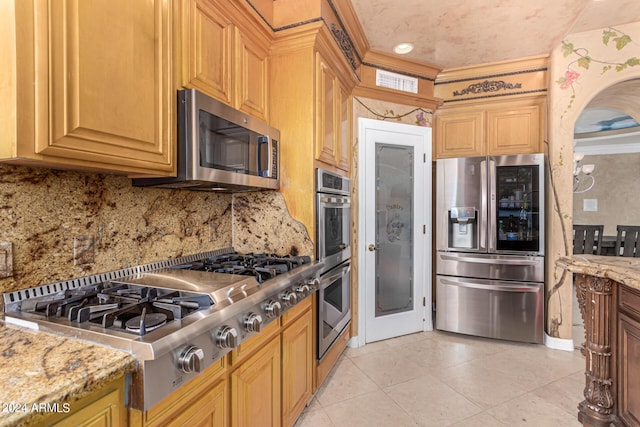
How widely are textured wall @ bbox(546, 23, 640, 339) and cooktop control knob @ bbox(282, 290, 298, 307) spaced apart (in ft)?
8.95

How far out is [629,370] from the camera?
1.58m

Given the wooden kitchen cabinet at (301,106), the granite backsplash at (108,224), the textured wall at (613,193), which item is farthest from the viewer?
the textured wall at (613,193)

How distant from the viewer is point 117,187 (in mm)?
1479

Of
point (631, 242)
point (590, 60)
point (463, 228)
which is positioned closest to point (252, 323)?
point (463, 228)

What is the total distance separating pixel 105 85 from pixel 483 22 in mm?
2928

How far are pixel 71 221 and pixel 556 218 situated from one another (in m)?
3.69

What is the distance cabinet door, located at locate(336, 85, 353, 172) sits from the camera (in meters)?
2.64

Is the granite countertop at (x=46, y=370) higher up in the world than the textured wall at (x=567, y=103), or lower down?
lower down

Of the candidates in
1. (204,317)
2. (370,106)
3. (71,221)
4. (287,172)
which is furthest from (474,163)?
(71,221)

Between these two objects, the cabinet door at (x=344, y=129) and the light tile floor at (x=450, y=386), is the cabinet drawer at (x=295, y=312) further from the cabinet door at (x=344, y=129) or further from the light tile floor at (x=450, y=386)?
the cabinet door at (x=344, y=129)

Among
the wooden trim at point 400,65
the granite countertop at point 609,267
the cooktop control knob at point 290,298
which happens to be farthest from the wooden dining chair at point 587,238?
the cooktop control knob at point 290,298

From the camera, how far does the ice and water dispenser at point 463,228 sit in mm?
3191

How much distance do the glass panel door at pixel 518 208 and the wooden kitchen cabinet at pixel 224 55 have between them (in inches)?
97.0

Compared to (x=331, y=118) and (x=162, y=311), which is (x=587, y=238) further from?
(x=162, y=311)
